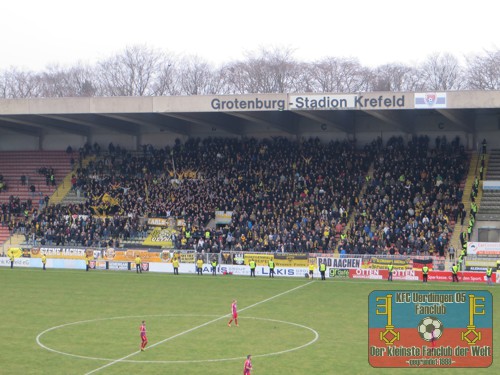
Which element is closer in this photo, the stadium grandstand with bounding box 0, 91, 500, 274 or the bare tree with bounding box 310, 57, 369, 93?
the stadium grandstand with bounding box 0, 91, 500, 274

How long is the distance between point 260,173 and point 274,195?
145 inches

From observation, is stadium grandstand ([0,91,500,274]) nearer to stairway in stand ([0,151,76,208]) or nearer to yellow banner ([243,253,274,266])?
stairway in stand ([0,151,76,208])

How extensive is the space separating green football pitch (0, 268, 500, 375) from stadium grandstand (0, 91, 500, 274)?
6697 mm

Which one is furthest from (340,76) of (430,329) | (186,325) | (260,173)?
(430,329)

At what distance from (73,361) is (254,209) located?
31945 mm

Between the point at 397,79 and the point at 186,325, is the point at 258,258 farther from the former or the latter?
the point at 397,79

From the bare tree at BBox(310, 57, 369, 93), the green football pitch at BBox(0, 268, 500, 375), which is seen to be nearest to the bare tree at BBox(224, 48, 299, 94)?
the bare tree at BBox(310, 57, 369, 93)

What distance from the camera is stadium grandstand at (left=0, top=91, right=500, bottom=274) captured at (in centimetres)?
5388

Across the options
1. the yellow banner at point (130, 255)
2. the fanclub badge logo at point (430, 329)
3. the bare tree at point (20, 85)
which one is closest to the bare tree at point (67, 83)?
the bare tree at point (20, 85)

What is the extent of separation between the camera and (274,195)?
59.7m

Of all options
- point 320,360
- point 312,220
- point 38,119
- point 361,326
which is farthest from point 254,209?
point 320,360

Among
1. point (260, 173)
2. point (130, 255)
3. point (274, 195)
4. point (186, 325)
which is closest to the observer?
point (186, 325)

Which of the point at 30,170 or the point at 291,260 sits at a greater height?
the point at 30,170

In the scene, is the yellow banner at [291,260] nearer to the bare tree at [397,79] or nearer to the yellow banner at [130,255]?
the yellow banner at [130,255]
